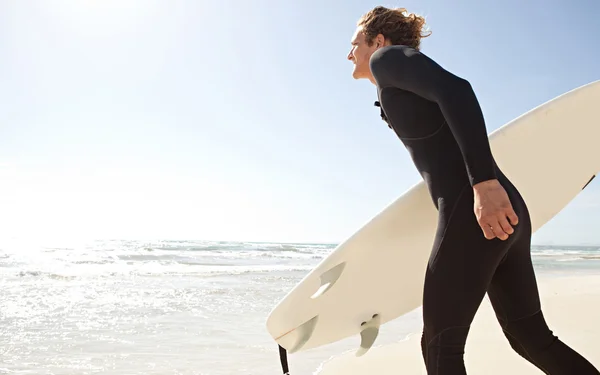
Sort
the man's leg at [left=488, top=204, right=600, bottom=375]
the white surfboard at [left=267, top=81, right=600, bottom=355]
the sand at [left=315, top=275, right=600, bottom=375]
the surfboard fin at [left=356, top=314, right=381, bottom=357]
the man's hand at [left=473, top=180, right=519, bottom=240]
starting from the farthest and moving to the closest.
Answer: the sand at [left=315, top=275, right=600, bottom=375] < the surfboard fin at [left=356, top=314, right=381, bottom=357] < the white surfboard at [left=267, top=81, right=600, bottom=355] < the man's leg at [left=488, top=204, right=600, bottom=375] < the man's hand at [left=473, top=180, right=519, bottom=240]

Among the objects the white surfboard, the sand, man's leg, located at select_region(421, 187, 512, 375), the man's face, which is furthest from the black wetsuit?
the sand

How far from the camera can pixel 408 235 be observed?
173 centimetres

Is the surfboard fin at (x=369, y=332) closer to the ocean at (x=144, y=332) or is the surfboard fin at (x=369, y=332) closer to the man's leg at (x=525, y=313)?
the man's leg at (x=525, y=313)

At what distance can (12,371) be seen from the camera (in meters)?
2.86

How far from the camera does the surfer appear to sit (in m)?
1.14

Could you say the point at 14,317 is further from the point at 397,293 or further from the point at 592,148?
the point at 592,148

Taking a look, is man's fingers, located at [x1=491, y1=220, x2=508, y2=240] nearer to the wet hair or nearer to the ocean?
the wet hair

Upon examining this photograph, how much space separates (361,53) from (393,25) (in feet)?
0.42

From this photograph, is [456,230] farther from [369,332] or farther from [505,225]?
[369,332]

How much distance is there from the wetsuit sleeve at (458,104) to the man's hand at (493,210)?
0.08ft

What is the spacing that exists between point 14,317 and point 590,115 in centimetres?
467

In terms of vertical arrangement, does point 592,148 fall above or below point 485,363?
above

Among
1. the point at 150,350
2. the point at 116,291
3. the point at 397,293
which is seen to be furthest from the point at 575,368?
the point at 116,291

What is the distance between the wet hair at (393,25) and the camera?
1479 mm
